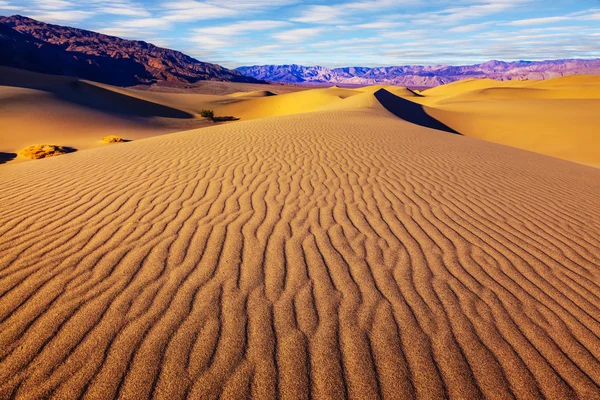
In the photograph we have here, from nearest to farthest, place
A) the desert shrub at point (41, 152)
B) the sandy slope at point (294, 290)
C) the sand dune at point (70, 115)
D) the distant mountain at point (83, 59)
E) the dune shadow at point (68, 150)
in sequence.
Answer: the sandy slope at point (294, 290) → the desert shrub at point (41, 152) → the dune shadow at point (68, 150) → the sand dune at point (70, 115) → the distant mountain at point (83, 59)

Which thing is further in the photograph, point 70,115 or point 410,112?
point 410,112

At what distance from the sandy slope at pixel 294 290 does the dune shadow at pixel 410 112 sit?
55.7 ft

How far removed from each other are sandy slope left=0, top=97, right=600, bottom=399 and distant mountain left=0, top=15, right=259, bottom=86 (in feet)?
289

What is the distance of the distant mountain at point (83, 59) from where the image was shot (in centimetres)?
7606

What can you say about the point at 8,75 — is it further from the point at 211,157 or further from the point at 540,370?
the point at 540,370

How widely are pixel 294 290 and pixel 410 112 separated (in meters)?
24.1

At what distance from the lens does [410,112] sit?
24.6m

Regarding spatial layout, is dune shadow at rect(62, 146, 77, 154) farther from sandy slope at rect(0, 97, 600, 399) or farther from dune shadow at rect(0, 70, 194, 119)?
dune shadow at rect(0, 70, 194, 119)

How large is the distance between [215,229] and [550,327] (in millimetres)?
2963

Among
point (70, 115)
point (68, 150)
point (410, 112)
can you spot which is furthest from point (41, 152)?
point (410, 112)

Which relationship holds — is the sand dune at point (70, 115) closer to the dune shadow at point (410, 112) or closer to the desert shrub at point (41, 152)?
the desert shrub at point (41, 152)

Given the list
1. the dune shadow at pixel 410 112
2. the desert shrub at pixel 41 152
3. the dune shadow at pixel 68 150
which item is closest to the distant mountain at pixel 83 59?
the dune shadow at pixel 410 112

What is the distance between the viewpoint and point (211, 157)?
710 centimetres

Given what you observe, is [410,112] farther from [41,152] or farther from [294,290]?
[294,290]
